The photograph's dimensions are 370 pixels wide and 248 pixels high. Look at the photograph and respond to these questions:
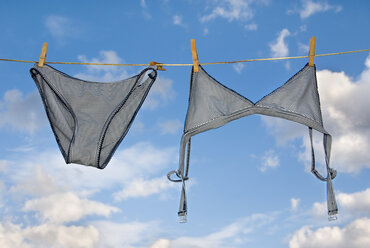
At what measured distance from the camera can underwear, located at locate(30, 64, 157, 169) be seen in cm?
461

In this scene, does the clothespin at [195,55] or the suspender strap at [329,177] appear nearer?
the suspender strap at [329,177]

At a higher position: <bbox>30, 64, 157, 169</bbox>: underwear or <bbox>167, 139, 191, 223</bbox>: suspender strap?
<bbox>30, 64, 157, 169</bbox>: underwear

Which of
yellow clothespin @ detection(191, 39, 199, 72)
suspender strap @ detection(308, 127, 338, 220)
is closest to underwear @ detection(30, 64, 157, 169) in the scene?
yellow clothespin @ detection(191, 39, 199, 72)

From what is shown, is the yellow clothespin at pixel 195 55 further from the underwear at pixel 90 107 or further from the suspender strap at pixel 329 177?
the suspender strap at pixel 329 177

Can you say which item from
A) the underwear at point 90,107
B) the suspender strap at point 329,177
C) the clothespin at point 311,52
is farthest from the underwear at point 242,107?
the underwear at point 90,107

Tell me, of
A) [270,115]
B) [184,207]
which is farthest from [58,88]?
[270,115]

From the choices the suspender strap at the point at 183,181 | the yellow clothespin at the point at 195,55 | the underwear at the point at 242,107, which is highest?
the yellow clothespin at the point at 195,55

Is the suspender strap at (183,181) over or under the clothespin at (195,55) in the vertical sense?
under

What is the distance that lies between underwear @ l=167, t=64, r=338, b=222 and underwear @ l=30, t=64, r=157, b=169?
61cm

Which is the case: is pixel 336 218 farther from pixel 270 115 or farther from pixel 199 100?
pixel 199 100

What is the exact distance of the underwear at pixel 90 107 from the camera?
Answer: 4613 mm

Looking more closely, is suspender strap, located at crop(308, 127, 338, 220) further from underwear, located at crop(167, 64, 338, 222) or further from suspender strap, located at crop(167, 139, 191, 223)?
suspender strap, located at crop(167, 139, 191, 223)

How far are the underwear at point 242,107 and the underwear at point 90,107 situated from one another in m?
0.61

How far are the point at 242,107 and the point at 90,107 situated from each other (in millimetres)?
1599
